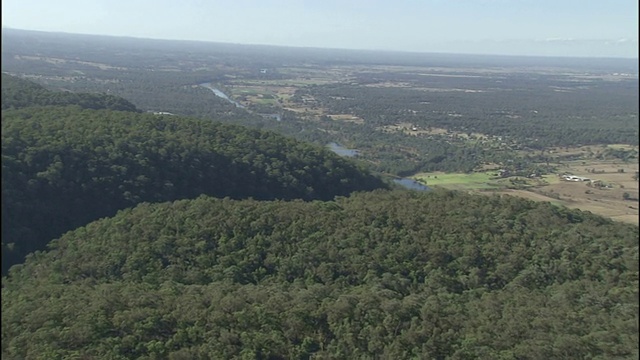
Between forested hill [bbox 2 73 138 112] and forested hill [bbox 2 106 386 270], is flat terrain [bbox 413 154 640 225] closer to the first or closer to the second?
forested hill [bbox 2 106 386 270]

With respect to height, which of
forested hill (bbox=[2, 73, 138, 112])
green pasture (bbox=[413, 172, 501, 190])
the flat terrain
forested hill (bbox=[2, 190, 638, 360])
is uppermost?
forested hill (bbox=[2, 73, 138, 112])

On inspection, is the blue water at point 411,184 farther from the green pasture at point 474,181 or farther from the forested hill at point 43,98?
the forested hill at point 43,98

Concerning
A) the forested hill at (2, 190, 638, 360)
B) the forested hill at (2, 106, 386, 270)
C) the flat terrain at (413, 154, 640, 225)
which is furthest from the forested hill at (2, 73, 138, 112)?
the flat terrain at (413, 154, 640, 225)

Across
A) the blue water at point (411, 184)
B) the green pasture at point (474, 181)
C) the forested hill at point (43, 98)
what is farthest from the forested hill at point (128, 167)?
the green pasture at point (474, 181)

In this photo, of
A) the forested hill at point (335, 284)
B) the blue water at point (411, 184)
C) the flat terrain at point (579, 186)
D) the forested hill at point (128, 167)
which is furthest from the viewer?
the blue water at point (411, 184)

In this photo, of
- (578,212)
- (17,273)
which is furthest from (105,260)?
(578,212)
